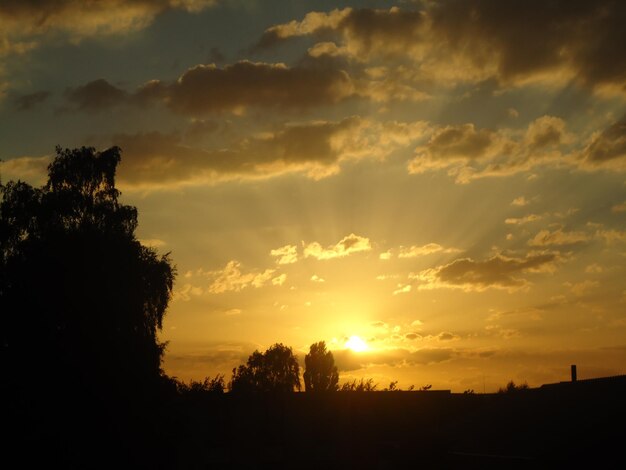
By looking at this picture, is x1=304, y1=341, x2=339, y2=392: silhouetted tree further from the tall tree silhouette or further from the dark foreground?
the tall tree silhouette

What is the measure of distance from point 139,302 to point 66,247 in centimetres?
487

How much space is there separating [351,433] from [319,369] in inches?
1926

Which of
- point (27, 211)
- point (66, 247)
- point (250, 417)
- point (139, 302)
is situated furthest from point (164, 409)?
point (250, 417)

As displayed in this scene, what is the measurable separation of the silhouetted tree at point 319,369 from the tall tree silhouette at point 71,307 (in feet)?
210

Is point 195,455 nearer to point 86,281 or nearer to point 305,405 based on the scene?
point 305,405

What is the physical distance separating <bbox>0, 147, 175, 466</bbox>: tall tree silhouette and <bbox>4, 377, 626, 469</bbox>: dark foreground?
4.40 feet

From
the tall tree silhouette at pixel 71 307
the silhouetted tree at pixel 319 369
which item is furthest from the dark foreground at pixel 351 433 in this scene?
the silhouetted tree at pixel 319 369

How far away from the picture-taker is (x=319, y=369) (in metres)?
102

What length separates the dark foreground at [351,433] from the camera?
31594 millimetres

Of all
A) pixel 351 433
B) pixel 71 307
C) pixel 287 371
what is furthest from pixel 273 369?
pixel 71 307

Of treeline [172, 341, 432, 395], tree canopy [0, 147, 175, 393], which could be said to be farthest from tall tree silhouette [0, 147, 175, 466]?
treeline [172, 341, 432, 395]

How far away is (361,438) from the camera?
52.5 m

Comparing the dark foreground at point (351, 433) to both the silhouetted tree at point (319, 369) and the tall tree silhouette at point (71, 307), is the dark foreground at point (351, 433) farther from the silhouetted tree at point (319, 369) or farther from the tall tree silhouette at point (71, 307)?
A: the silhouetted tree at point (319, 369)

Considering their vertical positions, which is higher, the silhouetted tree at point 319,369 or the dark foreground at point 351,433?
the silhouetted tree at point 319,369
